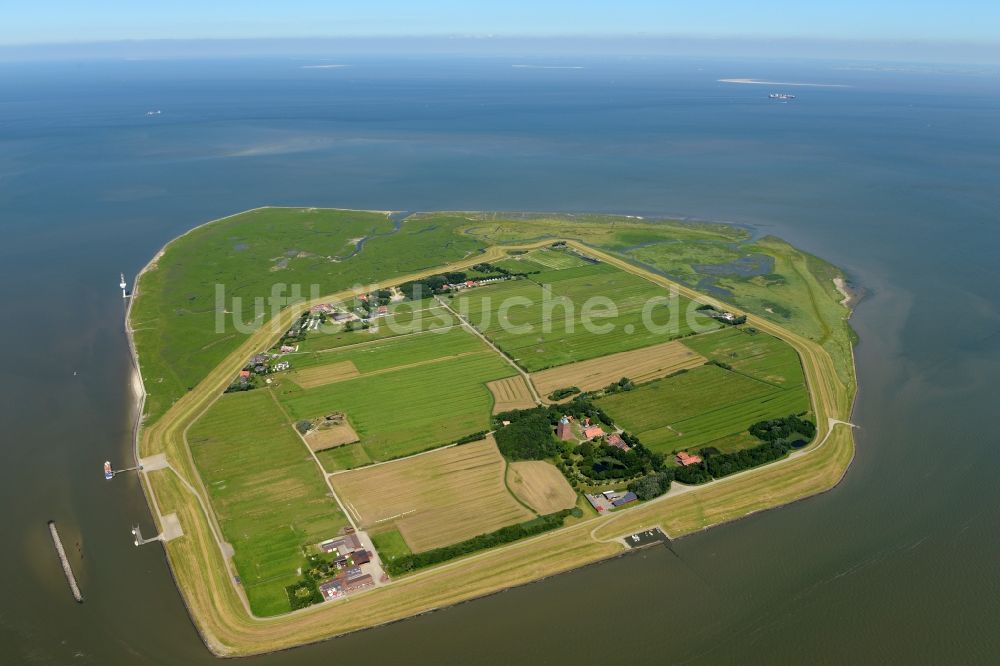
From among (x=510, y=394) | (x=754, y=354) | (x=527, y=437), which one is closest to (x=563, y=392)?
(x=510, y=394)

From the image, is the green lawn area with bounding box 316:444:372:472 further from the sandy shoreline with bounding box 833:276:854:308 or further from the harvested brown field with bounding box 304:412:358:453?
the sandy shoreline with bounding box 833:276:854:308

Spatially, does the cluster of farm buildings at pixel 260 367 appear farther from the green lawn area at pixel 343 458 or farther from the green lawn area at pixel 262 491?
the green lawn area at pixel 343 458

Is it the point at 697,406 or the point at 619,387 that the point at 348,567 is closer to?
Result: the point at 619,387

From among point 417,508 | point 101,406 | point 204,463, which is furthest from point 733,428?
point 101,406

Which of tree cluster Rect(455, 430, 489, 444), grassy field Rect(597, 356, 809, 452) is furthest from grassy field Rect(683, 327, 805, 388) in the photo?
A: tree cluster Rect(455, 430, 489, 444)

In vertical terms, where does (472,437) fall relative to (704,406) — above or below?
below

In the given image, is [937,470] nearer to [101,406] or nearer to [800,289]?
[800,289]
